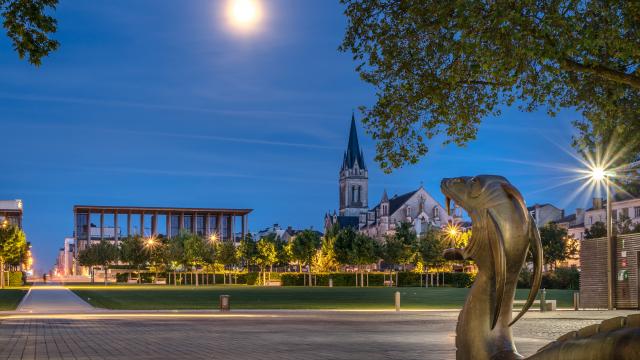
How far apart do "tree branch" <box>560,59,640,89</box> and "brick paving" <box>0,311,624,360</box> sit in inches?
194

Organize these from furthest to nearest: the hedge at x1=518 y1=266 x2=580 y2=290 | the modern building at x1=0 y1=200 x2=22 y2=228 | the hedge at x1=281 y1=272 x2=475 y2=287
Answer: the modern building at x1=0 y1=200 x2=22 y2=228
the hedge at x1=281 y1=272 x2=475 y2=287
the hedge at x1=518 y1=266 x2=580 y2=290

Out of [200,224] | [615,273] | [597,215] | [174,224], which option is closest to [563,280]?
[615,273]

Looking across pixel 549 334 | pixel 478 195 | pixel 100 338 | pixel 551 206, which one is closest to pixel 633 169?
pixel 549 334

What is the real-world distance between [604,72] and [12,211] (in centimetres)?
14563

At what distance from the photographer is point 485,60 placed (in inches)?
566

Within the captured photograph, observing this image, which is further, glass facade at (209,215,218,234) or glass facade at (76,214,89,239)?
glass facade at (209,215,218,234)

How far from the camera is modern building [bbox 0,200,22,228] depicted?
145250mm

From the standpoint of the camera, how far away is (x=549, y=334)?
63.8 feet

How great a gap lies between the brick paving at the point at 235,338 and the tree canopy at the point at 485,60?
452 centimetres

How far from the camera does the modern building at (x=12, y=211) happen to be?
145 m

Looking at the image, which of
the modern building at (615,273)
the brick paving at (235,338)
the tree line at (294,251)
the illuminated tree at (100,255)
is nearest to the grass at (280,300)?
the modern building at (615,273)

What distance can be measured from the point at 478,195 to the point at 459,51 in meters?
10.6

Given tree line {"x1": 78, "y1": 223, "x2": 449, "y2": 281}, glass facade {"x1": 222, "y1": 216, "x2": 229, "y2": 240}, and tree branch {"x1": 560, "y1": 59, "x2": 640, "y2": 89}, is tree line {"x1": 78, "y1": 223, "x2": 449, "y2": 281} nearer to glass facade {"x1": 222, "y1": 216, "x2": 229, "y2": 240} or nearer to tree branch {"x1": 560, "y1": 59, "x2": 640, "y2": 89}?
glass facade {"x1": 222, "y1": 216, "x2": 229, "y2": 240}

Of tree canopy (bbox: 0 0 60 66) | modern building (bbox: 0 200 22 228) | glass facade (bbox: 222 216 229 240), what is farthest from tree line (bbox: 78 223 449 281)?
tree canopy (bbox: 0 0 60 66)
